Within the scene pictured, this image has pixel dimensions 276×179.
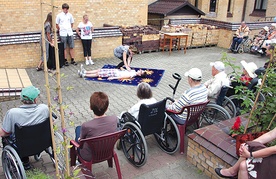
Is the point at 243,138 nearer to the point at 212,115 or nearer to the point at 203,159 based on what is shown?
the point at 203,159

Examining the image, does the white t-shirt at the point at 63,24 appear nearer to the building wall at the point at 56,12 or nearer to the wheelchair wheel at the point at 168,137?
the building wall at the point at 56,12

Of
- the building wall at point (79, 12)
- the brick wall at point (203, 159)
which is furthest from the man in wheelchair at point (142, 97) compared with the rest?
the building wall at point (79, 12)

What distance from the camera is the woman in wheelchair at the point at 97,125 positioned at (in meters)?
3.32

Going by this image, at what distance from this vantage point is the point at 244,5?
74.2 ft

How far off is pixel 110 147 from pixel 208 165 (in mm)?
1428

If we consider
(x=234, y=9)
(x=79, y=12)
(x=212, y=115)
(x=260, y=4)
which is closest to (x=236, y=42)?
(x=79, y=12)

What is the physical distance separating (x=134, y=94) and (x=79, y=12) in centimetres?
642

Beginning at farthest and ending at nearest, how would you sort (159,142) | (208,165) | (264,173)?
1. (159,142)
2. (208,165)
3. (264,173)

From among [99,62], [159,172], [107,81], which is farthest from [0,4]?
[159,172]

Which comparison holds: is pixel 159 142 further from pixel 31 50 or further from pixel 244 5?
pixel 244 5

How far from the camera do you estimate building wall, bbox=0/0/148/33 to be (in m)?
10.4

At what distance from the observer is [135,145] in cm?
396

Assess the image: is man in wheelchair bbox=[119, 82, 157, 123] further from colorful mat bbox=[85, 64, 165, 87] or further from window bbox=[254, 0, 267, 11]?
window bbox=[254, 0, 267, 11]

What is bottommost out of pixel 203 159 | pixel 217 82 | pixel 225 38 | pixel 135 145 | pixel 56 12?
pixel 203 159
